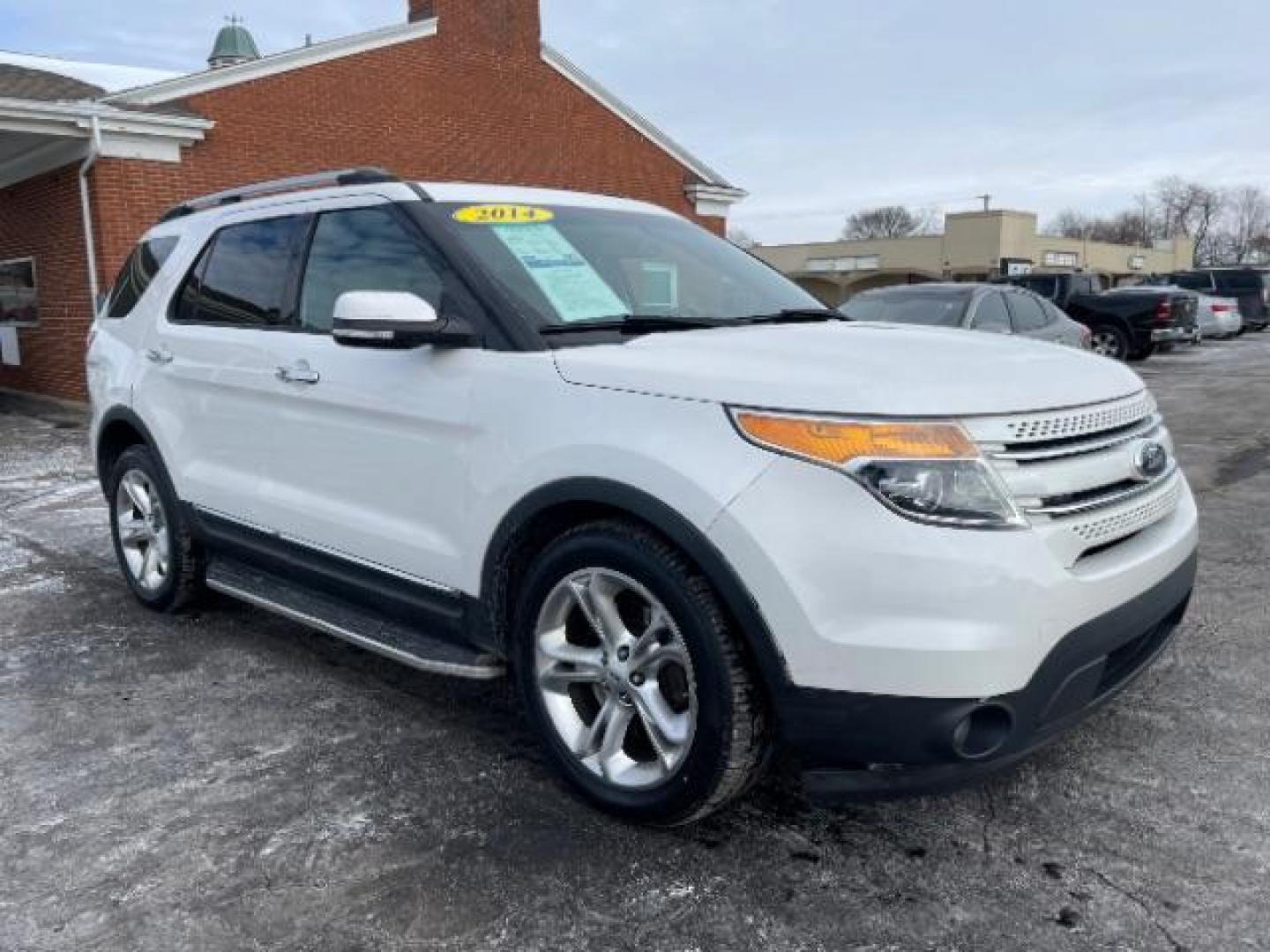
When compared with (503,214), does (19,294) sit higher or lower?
higher

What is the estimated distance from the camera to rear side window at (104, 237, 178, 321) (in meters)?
4.80

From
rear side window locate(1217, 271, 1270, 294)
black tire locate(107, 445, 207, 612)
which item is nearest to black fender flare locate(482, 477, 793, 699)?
black tire locate(107, 445, 207, 612)

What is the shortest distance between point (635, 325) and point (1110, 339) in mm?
18738

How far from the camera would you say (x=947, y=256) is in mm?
53562

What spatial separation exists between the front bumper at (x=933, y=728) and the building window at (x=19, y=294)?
14.8 metres

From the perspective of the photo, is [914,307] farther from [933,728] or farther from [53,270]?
[53,270]

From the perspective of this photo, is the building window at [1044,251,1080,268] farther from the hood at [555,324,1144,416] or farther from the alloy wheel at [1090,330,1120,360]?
the hood at [555,324,1144,416]

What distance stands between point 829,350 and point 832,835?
4.42 ft

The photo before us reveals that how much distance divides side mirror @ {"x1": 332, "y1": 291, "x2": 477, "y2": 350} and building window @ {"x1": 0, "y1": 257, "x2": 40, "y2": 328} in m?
13.4

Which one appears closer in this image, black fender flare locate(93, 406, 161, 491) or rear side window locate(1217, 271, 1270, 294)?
black fender flare locate(93, 406, 161, 491)

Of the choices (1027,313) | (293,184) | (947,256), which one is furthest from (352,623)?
(947,256)

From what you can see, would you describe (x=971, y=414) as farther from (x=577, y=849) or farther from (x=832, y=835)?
(x=577, y=849)

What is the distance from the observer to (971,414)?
241 cm

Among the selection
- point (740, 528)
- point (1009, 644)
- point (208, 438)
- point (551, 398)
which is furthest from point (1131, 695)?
point (208, 438)
